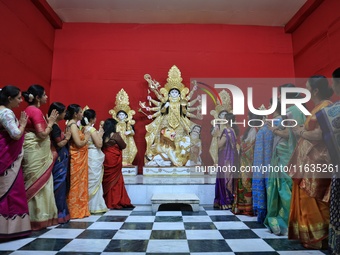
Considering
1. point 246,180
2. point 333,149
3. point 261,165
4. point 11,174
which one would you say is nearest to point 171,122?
point 246,180

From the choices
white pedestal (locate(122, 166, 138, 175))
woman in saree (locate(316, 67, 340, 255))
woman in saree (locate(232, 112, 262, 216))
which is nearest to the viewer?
woman in saree (locate(316, 67, 340, 255))

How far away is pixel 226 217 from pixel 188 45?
149 inches

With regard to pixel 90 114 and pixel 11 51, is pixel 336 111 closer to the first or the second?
pixel 90 114

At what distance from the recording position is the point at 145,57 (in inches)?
213

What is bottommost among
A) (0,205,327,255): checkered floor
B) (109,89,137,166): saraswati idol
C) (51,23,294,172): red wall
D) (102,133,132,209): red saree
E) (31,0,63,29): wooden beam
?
(0,205,327,255): checkered floor

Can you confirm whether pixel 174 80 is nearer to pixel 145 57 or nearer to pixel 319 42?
pixel 145 57

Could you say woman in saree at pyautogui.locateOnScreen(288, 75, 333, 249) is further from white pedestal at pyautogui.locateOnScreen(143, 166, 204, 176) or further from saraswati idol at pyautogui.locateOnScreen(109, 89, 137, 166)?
saraswati idol at pyautogui.locateOnScreen(109, 89, 137, 166)

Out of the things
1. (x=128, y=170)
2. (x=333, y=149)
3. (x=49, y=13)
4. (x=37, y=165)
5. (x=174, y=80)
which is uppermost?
(x=49, y=13)

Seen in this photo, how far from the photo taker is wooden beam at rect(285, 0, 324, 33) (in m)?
4.61

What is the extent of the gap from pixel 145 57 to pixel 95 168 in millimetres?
2991

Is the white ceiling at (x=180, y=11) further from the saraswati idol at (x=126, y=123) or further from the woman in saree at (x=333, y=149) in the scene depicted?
the woman in saree at (x=333, y=149)

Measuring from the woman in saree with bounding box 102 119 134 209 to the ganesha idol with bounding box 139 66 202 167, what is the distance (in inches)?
36.0

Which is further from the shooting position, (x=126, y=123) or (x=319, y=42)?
(x=126, y=123)

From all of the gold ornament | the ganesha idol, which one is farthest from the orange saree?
the gold ornament
